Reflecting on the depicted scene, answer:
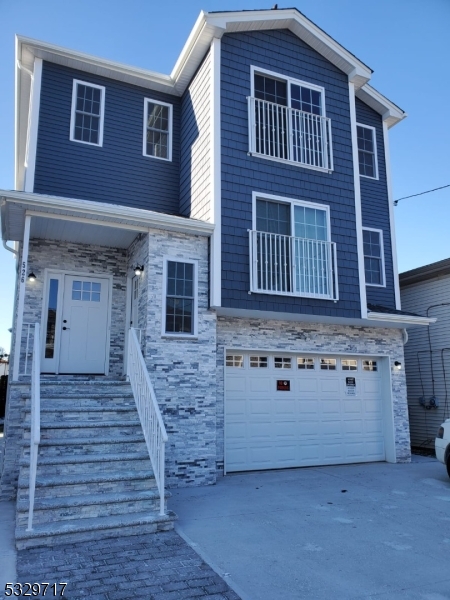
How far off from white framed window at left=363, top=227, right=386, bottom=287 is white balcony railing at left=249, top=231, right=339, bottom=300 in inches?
77.2

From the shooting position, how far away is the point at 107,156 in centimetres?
984

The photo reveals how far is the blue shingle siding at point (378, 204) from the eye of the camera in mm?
11109

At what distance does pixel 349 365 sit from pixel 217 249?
14.3ft

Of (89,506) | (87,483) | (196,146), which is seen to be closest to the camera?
(89,506)

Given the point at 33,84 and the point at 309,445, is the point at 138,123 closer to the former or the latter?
the point at 33,84

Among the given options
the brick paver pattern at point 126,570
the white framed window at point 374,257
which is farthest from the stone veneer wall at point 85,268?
the white framed window at point 374,257

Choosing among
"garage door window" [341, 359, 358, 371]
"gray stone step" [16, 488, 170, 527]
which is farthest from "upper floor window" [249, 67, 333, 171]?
"gray stone step" [16, 488, 170, 527]

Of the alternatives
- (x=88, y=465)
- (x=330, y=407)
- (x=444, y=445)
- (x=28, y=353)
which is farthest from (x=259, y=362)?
(x=88, y=465)

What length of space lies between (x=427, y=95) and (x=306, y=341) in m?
7.82

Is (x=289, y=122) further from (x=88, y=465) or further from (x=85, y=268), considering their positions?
(x=88, y=465)

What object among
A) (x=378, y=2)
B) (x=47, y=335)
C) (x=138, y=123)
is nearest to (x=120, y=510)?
(x=47, y=335)

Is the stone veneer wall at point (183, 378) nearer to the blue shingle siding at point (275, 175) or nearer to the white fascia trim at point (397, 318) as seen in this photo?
the blue shingle siding at point (275, 175)

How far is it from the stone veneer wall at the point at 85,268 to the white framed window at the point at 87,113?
7.55 feet

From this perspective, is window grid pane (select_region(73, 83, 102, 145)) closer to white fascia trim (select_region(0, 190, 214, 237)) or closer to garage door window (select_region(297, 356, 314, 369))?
white fascia trim (select_region(0, 190, 214, 237))
